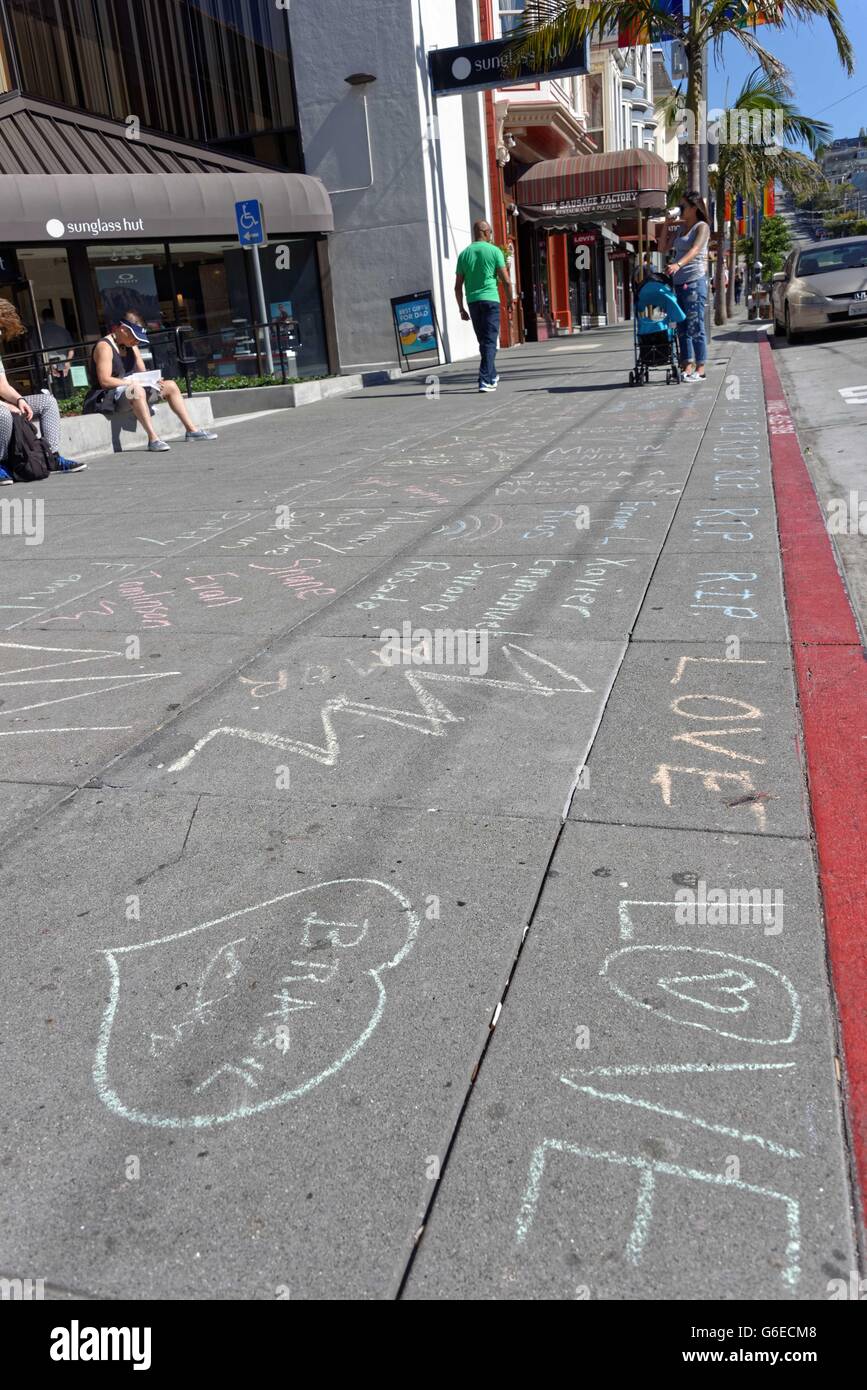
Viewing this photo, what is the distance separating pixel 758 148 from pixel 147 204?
16.5 meters

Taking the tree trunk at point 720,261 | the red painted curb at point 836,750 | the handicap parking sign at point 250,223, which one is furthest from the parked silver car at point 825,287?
the red painted curb at point 836,750

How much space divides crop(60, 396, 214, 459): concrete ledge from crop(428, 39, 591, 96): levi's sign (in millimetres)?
9457

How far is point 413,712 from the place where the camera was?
165 inches

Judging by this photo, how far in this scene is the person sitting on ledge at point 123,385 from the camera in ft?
40.9

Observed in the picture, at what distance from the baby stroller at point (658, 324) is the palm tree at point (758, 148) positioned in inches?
440

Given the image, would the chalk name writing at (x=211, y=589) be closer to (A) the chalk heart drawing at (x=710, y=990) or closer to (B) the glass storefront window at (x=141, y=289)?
(A) the chalk heart drawing at (x=710, y=990)

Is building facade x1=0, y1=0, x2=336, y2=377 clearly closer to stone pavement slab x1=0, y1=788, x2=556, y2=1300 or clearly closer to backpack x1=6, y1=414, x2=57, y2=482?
backpack x1=6, y1=414, x2=57, y2=482

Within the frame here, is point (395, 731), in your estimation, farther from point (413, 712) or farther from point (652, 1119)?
point (652, 1119)

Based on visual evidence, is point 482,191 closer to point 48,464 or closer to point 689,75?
point 689,75

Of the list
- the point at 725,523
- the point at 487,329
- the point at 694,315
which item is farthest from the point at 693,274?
the point at 725,523

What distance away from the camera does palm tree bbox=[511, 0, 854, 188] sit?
52.7ft

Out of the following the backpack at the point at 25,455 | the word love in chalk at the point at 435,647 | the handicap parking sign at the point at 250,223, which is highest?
the handicap parking sign at the point at 250,223

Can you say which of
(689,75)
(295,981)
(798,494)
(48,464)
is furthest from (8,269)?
(295,981)

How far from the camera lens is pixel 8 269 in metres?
17.3
